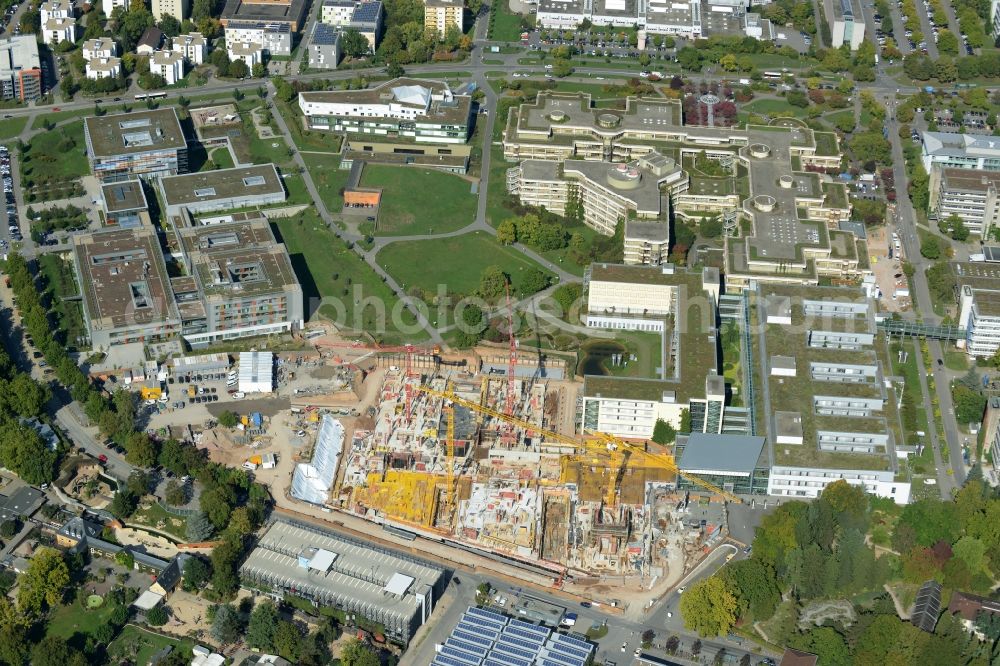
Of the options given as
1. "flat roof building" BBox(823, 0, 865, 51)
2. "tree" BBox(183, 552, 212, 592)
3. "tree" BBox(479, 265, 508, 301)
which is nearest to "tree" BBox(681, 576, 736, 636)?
"tree" BBox(183, 552, 212, 592)

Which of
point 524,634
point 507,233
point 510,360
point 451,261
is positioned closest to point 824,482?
point 524,634

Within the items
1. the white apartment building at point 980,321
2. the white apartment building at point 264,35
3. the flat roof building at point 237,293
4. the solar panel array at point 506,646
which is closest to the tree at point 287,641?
the solar panel array at point 506,646

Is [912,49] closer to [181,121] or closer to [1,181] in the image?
[181,121]

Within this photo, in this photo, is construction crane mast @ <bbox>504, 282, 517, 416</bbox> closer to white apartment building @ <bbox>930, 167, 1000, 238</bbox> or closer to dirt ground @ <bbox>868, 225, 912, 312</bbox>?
dirt ground @ <bbox>868, 225, 912, 312</bbox>

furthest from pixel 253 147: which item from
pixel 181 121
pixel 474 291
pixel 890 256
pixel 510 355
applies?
pixel 890 256

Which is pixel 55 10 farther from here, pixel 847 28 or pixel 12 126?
pixel 847 28

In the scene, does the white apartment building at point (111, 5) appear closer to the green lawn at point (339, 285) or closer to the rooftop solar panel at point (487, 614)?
the green lawn at point (339, 285)
